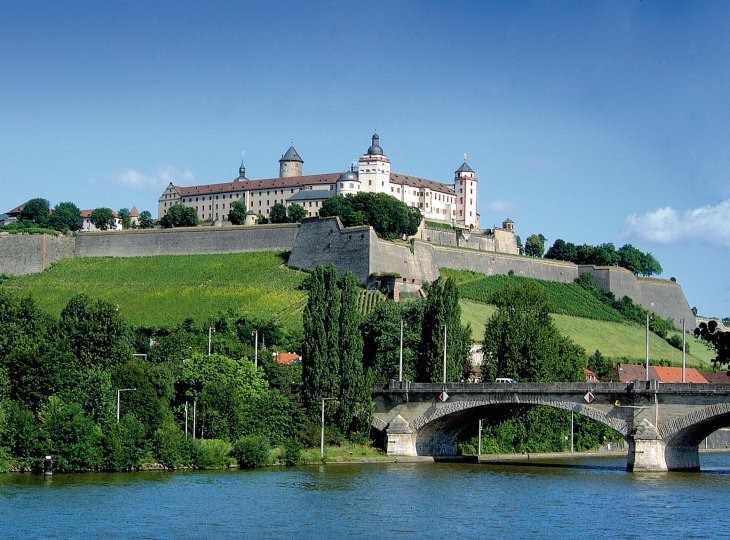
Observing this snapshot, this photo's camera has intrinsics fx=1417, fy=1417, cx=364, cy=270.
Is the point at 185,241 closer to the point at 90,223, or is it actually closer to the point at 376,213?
the point at 376,213

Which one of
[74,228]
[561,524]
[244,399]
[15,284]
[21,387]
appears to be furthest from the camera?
[74,228]

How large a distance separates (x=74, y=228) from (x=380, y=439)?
91358 millimetres

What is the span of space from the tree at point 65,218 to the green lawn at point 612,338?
168 ft

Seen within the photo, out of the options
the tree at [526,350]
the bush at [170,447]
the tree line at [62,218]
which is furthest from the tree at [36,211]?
the bush at [170,447]

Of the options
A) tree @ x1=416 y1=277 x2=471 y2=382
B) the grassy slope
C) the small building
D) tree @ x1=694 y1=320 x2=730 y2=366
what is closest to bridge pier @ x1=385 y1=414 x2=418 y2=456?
tree @ x1=416 y1=277 x2=471 y2=382

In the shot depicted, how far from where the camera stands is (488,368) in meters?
71.4

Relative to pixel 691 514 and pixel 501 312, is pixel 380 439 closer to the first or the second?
pixel 501 312

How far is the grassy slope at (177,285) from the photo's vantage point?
10825cm

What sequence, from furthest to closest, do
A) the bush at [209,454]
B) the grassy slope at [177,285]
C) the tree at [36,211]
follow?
the tree at [36,211], the grassy slope at [177,285], the bush at [209,454]

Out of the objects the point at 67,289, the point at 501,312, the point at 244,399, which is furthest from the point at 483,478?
the point at 67,289

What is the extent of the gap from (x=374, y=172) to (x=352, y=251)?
4007 cm

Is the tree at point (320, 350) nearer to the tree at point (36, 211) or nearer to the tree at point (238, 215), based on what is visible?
the tree at point (238, 215)

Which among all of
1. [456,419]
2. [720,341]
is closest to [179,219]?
[456,419]

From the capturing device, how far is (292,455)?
5981 cm
